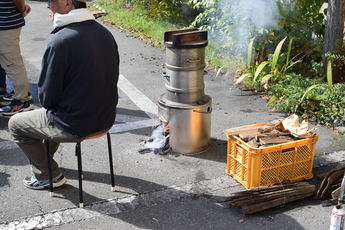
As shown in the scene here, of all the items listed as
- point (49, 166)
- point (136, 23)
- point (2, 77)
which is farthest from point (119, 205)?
point (136, 23)

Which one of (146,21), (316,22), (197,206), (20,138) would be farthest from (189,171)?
(146,21)

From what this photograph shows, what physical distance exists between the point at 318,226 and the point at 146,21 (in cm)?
929

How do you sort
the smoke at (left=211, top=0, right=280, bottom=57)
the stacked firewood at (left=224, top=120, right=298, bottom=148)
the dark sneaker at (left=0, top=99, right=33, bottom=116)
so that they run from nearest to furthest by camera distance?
the stacked firewood at (left=224, top=120, right=298, bottom=148) → the dark sneaker at (left=0, top=99, right=33, bottom=116) → the smoke at (left=211, top=0, right=280, bottom=57)

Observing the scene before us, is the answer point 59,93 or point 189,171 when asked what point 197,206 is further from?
point 59,93

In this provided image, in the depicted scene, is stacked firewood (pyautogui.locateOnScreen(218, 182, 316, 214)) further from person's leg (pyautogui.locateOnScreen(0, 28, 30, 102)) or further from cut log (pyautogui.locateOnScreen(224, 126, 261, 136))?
person's leg (pyautogui.locateOnScreen(0, 28, 30, 102))

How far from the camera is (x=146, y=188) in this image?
448 cm

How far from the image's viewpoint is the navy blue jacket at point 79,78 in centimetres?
365

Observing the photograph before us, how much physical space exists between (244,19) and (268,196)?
4.48 metres

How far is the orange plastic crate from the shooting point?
424 cm

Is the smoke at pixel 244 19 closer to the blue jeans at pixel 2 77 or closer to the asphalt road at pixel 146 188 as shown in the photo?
the asphalt road at pixel 146 188

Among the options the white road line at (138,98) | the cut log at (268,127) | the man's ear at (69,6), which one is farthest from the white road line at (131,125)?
the man's ear at (69,6)

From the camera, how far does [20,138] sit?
13.7ft

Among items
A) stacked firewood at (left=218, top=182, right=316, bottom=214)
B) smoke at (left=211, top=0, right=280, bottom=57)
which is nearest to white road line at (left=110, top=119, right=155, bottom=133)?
stacked firewood at (left=218, top=182, right=316, bottom=214)

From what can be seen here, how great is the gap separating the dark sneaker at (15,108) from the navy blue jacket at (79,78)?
2635 mm
